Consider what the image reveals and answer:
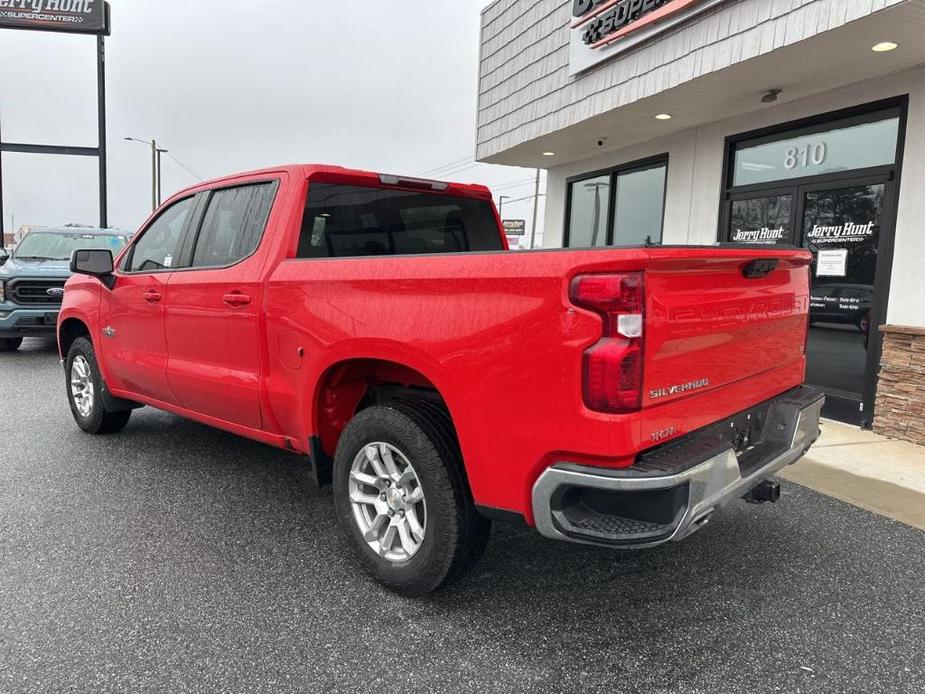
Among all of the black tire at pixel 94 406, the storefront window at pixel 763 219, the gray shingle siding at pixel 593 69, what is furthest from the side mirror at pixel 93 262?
the storefront window at pixel 763 219

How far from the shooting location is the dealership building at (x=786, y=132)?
5574 millimetres

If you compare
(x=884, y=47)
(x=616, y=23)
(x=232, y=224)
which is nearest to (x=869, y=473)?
(x=884, y=47)

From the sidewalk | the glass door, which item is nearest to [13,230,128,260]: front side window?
the glass door

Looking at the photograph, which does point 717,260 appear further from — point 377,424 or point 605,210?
point 605,210

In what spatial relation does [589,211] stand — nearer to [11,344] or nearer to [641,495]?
[641,495]

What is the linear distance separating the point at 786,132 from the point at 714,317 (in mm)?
5612

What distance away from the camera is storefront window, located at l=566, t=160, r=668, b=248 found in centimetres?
907

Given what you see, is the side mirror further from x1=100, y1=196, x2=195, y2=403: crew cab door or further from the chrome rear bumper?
the chrome rear bumper

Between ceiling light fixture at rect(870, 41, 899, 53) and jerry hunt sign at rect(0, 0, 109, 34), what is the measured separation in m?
18.9

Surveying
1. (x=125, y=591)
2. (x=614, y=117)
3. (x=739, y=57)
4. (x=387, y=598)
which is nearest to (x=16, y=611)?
(x=125, y=591)

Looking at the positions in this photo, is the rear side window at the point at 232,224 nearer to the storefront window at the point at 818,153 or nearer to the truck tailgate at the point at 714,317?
the truck tailgate at the point at 714,317

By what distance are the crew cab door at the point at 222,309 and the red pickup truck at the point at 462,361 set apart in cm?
1

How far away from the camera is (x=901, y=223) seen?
579 centimetres

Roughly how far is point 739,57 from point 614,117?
218 centimetres
